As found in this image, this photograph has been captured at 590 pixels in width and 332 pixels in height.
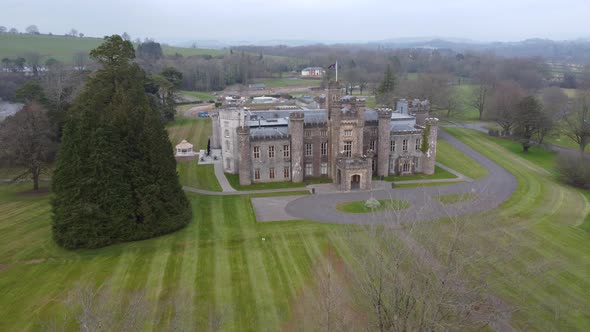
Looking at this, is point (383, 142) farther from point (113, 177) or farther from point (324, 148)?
point (113, 177)

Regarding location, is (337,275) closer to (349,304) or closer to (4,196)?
(349,304)

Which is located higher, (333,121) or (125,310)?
(333,121)

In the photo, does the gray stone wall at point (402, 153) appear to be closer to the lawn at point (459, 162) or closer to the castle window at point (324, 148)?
the lawn at point (459, 162)

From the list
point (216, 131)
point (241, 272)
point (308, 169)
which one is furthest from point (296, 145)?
point (241, 272)

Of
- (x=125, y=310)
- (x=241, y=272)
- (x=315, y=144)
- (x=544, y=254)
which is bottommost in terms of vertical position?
(x=241, y=272)

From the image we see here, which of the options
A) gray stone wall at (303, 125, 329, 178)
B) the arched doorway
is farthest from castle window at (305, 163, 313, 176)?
the arched doorway

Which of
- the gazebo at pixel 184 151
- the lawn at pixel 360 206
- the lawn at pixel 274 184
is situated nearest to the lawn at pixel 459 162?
the lawn at pixel 360 206

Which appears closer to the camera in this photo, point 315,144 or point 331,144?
point 331,144
